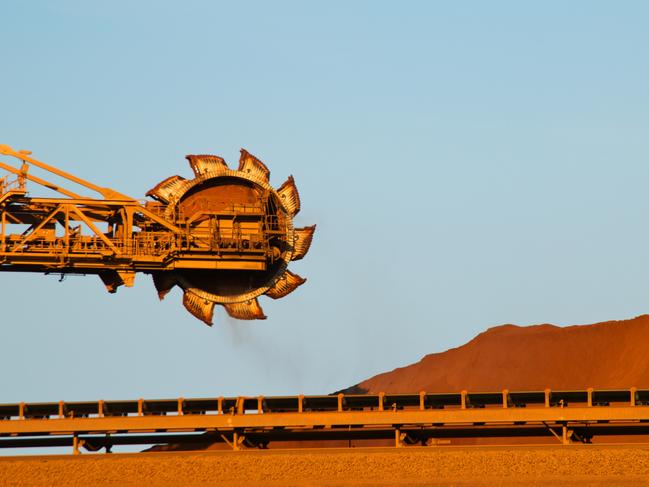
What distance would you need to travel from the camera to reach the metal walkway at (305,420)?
77.0 m

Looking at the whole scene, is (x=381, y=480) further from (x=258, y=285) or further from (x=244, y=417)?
(x=258, y=285)

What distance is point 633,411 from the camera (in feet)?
253

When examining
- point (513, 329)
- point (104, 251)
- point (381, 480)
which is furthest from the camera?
point (513, 329)

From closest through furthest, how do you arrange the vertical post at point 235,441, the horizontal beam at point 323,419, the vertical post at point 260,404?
the horizontal beam at point 323,419
the vertical post at point 260,404
the vertical post at point 235,441

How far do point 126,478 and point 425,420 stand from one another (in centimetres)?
1109

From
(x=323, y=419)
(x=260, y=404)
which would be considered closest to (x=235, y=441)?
(x=260, y=404)

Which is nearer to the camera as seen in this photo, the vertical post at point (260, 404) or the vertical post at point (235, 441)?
the vertical post at point (260, 404)

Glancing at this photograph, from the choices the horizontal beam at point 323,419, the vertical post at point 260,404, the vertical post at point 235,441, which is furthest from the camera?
the vertical post at point 235,441

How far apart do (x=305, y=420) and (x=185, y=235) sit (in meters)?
11.7

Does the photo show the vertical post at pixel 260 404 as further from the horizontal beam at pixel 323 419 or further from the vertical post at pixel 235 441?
the vertical post at pixel 235 441

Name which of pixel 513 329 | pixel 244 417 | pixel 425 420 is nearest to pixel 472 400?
pixel 425 420

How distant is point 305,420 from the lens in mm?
77125

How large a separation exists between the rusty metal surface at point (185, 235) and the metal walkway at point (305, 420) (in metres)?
8.32

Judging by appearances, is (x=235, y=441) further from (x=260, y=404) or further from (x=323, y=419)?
(x=323, y=419)
